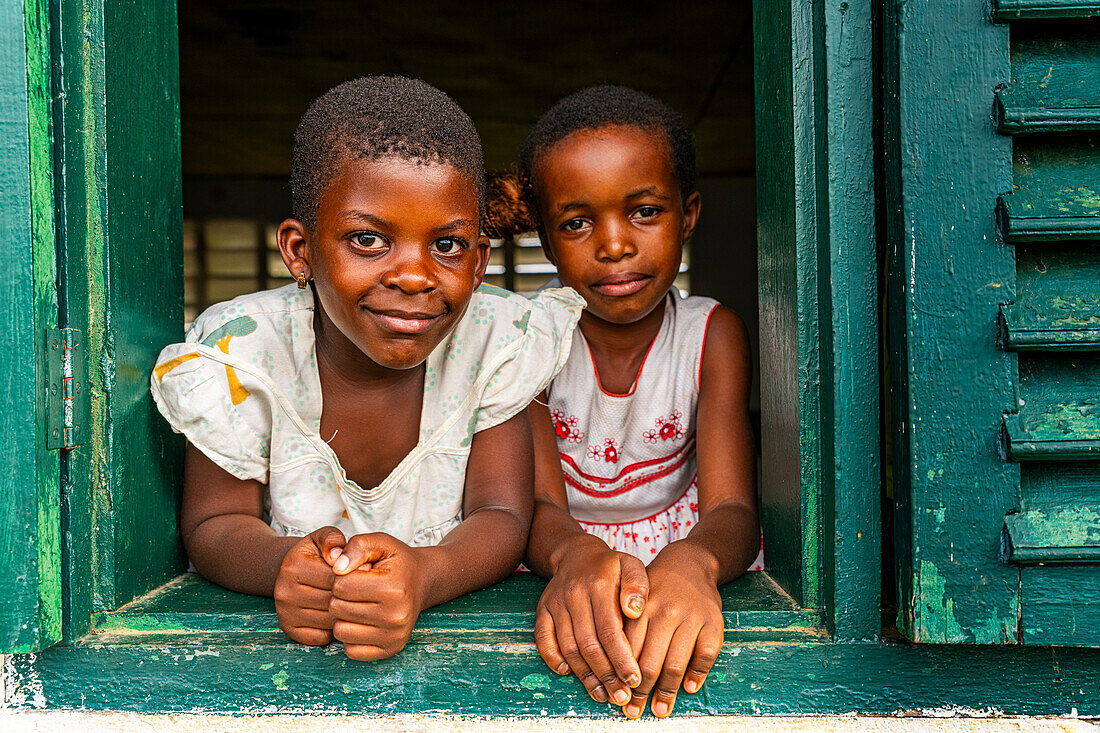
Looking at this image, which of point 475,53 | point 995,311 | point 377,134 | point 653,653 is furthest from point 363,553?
point 475,53

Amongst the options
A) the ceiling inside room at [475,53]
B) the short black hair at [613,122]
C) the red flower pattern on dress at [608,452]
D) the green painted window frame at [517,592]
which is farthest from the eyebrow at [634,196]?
the ceiling inside room at [475,53]

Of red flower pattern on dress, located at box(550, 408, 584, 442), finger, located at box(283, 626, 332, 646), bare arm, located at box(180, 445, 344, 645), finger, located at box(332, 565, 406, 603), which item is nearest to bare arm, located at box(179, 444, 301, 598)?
bare arm, located at box(180, 445, 344, 645)

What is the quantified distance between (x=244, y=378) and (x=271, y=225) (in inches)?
319

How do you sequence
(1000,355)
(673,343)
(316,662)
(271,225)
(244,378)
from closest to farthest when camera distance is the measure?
1. (1000,355)
2. (316,662)
3. (244,378)
4. (673,343)
5. (271,225)

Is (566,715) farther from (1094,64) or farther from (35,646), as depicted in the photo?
(1094,64)

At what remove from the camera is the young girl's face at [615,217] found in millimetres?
1924

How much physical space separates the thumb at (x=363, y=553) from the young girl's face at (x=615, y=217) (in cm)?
96

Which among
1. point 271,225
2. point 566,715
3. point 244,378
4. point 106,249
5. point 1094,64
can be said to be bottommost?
point 566,715

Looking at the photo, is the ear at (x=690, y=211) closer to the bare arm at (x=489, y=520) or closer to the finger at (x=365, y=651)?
the bare arm at (x=489, y=520)

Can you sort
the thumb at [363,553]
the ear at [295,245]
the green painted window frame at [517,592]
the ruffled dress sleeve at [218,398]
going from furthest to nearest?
the ear at [295,245], the ruffled dress sleeve at [218,398], the green painted window frame at [517,592], the thumb at [363,553]

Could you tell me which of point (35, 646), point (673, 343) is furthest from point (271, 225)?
point (35, 646)

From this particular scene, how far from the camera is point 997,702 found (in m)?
1.25

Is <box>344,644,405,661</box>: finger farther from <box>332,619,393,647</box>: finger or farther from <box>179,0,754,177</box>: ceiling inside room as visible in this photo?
<box>179,0,754,177</box>: ceiling inside room

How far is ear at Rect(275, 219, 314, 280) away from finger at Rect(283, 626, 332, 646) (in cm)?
66
